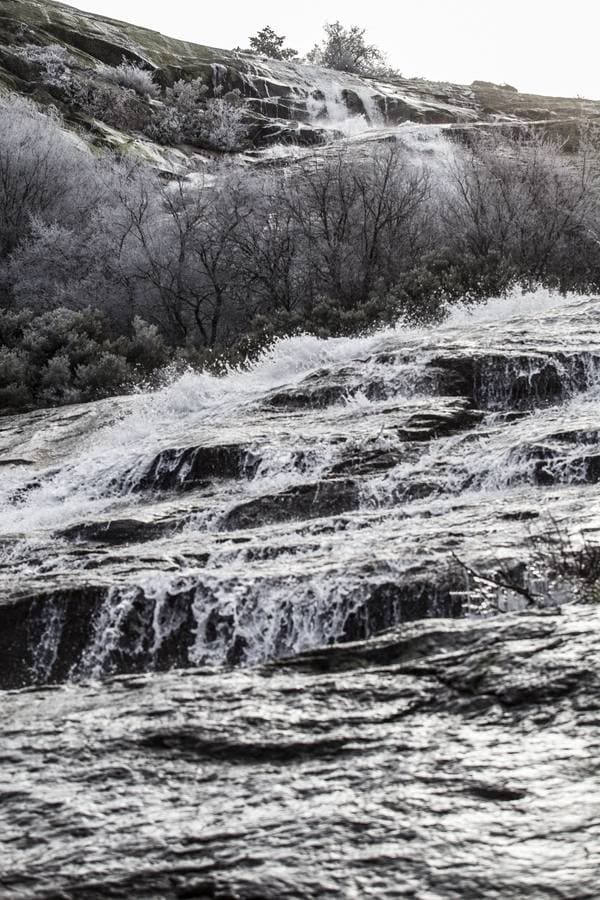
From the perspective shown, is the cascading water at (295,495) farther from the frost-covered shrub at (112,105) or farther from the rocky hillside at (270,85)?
the rocky hillside at (270,85)

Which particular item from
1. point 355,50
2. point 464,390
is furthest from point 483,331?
point 355,50

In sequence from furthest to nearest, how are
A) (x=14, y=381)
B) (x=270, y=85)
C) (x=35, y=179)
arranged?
(x=270, y=85), (x=35, y=179), (x=14, y=381)

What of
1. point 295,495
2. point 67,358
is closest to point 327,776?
point 295,495

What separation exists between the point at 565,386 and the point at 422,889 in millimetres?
11073

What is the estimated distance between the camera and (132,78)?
46812mm

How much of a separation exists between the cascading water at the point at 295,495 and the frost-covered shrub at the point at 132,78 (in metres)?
35.4

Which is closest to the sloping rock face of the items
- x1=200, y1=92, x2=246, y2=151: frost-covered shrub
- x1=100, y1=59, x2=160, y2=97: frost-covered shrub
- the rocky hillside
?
the rocky hillside

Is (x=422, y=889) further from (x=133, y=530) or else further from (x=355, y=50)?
(x=355, y=50)

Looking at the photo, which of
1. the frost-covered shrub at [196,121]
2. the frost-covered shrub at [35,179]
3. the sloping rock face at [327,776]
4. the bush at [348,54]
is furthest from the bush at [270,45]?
the sloping rock face at [327,776]

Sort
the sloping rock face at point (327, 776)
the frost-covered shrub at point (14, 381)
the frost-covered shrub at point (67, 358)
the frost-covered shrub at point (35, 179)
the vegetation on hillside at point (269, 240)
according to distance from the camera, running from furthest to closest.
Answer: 1. the frost-covered shrub at point (35, 179)
2. the vegetation on hillside at point (269, 240)
3. the frost-covered shrub at point (67, 358)
4. the frost-covered shrub at point (14, 381)
5. the sloping rock face at point (327, 776)

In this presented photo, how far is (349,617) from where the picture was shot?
610cm

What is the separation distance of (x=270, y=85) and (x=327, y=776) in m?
→ 55.3

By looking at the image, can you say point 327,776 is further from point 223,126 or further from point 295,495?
point 223,126

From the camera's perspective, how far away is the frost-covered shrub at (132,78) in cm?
4619
